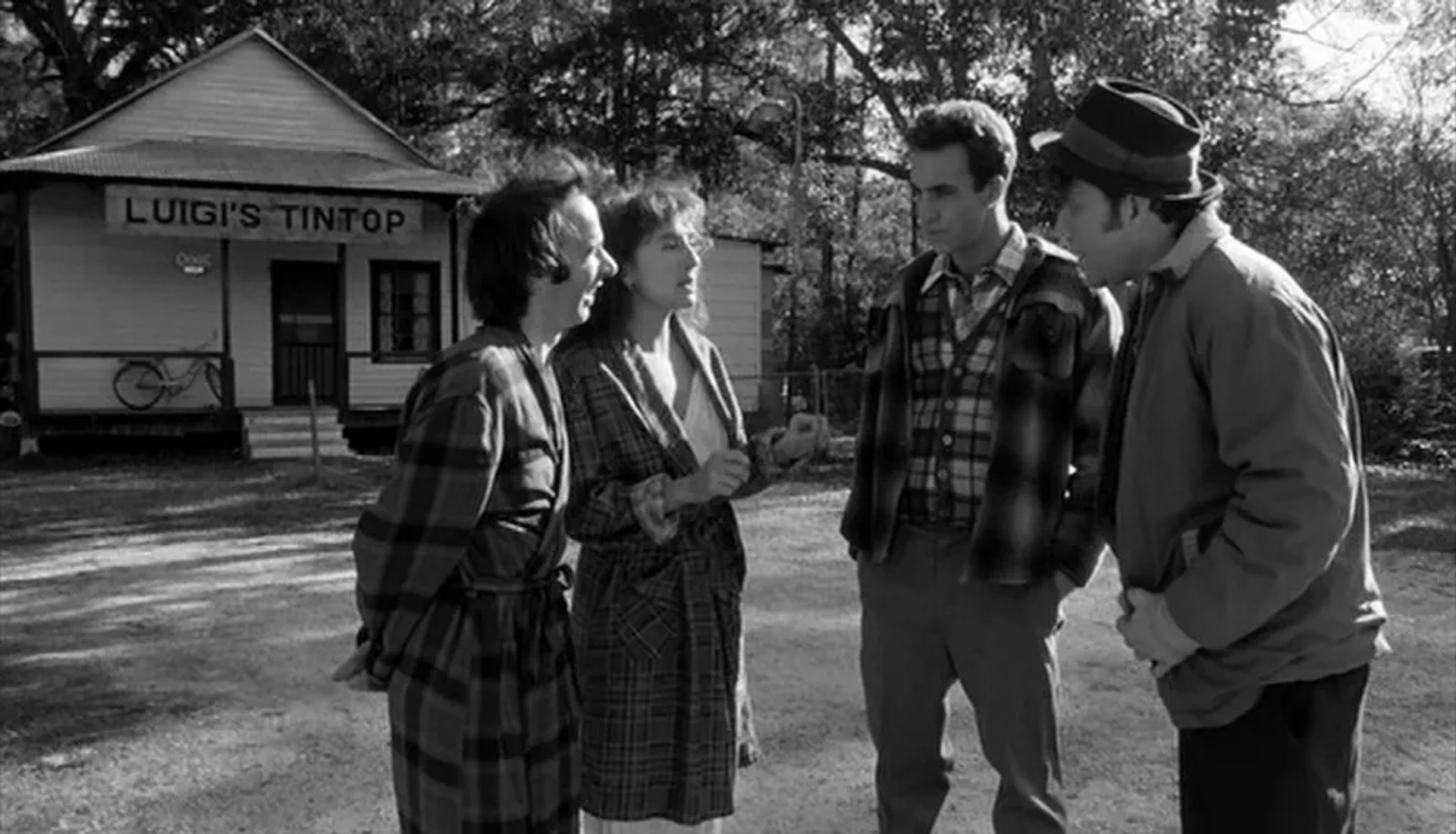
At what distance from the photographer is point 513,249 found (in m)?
2.62

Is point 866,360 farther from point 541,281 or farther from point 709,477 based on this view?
point 541,281

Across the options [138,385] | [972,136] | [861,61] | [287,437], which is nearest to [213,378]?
[138,385]

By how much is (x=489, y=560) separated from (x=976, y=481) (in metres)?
1.16

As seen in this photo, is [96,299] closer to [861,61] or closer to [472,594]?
[861,61]

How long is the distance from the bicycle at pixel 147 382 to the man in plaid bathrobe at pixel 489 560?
1582 centimetres

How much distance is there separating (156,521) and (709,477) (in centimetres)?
990

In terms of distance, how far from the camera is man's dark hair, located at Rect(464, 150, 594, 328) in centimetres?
262

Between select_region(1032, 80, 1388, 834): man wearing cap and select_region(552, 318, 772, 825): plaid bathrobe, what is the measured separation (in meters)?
0.92

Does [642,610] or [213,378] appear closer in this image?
[642,610]

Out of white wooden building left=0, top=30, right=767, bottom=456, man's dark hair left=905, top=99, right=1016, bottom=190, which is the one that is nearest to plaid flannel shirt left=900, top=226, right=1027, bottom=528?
man's dark hair left=905, top=99, right=1016, bottom=190

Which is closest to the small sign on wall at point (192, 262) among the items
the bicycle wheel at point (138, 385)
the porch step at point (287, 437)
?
the bicycle wheel at point (138, 385)

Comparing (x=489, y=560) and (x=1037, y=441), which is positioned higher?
(x=1037, y=441)

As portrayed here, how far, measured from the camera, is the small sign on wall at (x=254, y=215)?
54.0ft

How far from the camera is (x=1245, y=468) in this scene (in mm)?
2234
